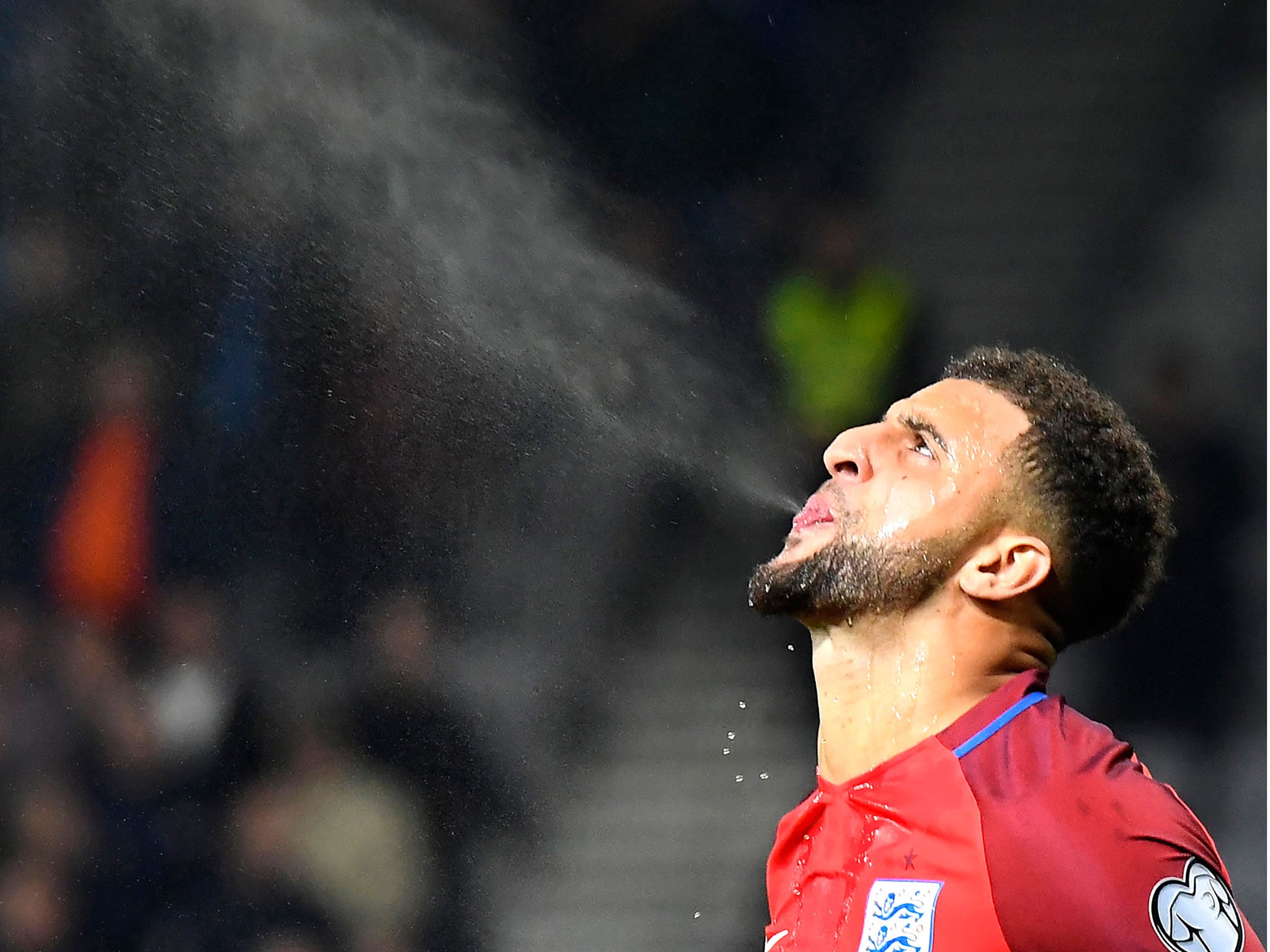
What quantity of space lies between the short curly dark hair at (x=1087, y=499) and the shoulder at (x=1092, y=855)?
32 cm

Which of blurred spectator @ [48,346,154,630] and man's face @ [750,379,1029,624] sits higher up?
blurred spectator @ [48,346,154,630]

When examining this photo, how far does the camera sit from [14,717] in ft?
9.48

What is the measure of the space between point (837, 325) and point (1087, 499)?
4.74 ft

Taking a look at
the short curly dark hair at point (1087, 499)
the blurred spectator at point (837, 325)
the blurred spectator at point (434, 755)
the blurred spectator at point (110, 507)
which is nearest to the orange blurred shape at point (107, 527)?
the blurred spectator at point (110, 507)

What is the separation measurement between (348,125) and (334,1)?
302 millimetres

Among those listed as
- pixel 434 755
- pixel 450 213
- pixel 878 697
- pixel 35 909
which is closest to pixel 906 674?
pixel 878 697

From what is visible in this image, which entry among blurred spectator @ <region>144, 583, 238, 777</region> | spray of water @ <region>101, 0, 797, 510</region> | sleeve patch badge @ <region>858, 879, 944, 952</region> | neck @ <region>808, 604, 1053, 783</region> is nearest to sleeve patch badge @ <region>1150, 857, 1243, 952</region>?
sleeve patch badge @ <region>858, 879, 944, 952</region>

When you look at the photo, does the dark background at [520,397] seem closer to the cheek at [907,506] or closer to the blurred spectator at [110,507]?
the blurred spectator at [110,507]

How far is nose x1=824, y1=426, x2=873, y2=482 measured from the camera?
196 centimetres

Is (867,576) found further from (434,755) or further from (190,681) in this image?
(190,681)

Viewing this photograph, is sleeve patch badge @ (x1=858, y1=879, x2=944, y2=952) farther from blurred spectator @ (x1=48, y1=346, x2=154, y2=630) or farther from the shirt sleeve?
blurred spectator @ (x1=48, y1=346, x2=154, y2=630)

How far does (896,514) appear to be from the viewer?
189 cm

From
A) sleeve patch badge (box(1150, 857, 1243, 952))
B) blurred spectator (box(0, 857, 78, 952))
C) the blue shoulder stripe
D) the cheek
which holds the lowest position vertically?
sleeve patch badge (box(1150, 857, 1243, 952))

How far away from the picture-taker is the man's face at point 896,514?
1865 millimetres
